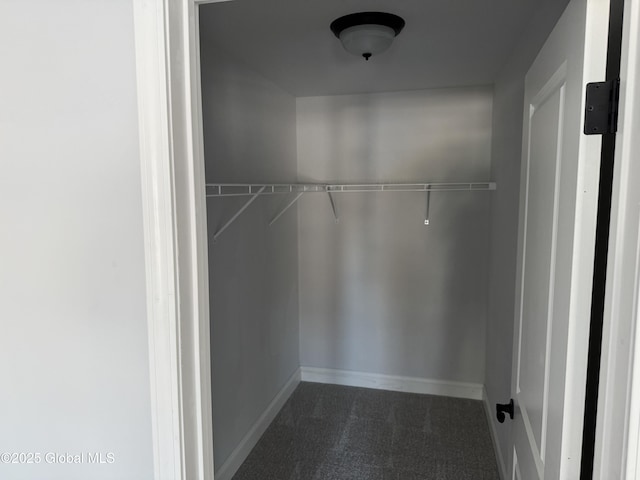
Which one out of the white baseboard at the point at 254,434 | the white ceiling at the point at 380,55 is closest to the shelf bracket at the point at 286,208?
the white ceiling at the point at 380,55

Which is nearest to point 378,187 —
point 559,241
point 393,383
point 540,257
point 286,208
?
point 286,208

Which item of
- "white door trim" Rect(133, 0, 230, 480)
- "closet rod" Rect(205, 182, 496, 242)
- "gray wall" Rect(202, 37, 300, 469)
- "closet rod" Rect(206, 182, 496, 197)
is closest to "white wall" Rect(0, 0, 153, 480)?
"white door trim" Rect(133, 0, 230, 480)

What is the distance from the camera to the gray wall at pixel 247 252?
7.08 feet

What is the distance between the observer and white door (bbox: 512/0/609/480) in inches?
30.4

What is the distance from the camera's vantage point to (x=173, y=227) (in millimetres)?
840

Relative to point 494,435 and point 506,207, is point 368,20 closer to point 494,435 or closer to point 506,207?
point 506,207

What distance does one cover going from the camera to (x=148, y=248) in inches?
33.5

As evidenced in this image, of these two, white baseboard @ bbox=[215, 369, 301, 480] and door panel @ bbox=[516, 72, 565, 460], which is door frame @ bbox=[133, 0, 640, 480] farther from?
white baseboard @ bbox=[215, 369, 301, 480]

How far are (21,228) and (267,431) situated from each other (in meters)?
2.31

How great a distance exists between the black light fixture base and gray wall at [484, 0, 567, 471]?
55cm

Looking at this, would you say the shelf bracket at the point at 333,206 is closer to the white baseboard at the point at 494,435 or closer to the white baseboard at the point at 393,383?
the white baseboard at the point at 393,383

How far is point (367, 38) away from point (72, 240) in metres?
1.43

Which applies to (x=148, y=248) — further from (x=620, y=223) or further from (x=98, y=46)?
(x=620, y=223)

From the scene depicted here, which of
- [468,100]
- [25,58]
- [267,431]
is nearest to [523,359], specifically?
[25,58]
